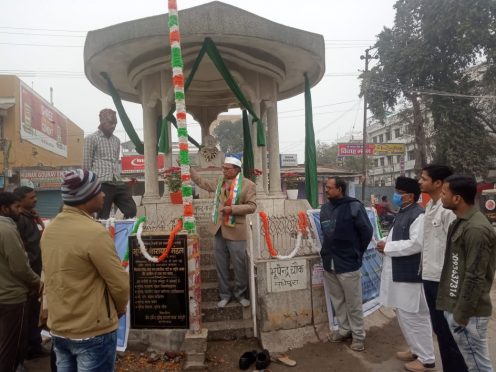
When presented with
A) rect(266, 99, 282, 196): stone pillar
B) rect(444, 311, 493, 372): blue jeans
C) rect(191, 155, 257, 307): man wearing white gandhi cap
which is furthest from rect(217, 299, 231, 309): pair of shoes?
rect(266, 99, 282, 196): stone pillar

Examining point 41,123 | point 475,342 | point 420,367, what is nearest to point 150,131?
point 420,367

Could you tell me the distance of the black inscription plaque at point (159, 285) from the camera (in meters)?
4.30

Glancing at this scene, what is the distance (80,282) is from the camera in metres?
2.24

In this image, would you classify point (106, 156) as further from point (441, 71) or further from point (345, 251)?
point (441, 71)

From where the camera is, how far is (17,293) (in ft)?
11.3

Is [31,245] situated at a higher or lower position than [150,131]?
lower

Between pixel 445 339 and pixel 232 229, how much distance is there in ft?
8.43

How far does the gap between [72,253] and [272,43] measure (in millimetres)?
5572

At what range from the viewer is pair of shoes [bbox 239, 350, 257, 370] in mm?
4047

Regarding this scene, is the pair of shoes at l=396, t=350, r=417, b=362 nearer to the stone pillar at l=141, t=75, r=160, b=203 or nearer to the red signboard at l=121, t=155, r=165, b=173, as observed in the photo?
the stone pillar at l=141, t=75, r=160, b=203

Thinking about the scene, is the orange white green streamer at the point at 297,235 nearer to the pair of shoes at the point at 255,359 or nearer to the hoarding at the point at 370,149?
the pair of shoes at the point at 255,359

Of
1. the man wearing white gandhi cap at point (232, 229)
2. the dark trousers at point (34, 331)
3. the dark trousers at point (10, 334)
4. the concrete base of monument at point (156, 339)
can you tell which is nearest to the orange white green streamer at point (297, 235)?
the man wearing white gandhi cap at point (232, 229)

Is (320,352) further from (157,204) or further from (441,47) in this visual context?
(441,47)

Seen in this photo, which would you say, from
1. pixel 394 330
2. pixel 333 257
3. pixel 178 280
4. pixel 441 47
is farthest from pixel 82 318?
pixel 441 47
